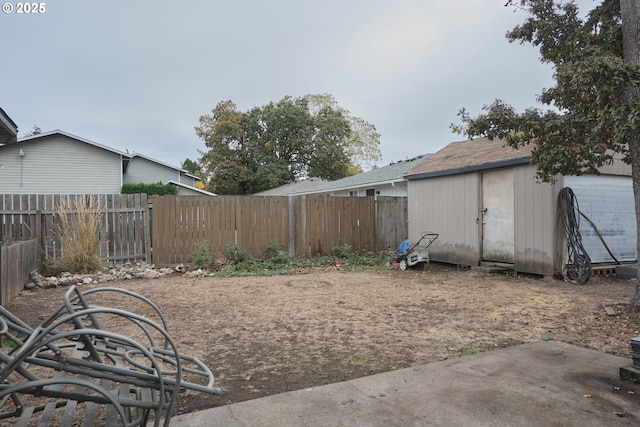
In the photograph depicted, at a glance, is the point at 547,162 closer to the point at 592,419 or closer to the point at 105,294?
the point at 592,419

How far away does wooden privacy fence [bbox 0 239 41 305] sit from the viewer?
4723 mm

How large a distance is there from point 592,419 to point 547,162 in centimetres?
438

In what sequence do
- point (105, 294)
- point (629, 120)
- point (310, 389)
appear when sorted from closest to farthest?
point (310, 389) → point (629, 120) → point (105, 294)

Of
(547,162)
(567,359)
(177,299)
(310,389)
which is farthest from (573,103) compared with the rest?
(177,299)

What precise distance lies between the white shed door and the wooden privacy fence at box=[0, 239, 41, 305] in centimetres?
940

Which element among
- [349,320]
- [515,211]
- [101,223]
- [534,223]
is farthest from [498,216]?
[101,223]

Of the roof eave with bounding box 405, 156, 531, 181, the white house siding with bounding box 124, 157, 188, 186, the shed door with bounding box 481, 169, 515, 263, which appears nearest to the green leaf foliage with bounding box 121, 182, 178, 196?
the white house siding with bounding box 124, 157, 188, 186

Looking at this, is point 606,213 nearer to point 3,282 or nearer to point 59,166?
point 3,282

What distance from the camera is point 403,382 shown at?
283cm

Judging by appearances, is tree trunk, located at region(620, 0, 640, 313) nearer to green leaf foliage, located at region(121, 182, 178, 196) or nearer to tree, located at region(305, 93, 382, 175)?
green leaf foliage, located at region(121, 182, 178, 196)

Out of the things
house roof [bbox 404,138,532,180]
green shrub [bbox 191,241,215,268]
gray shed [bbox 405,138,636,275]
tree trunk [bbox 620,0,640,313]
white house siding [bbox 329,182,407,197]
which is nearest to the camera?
tree trunk [bbox 620,0,640,313]

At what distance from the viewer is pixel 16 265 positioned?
5.65 metres

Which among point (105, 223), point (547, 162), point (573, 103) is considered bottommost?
point (105, 223)

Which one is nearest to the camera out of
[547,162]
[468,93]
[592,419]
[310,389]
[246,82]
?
[592,419]
